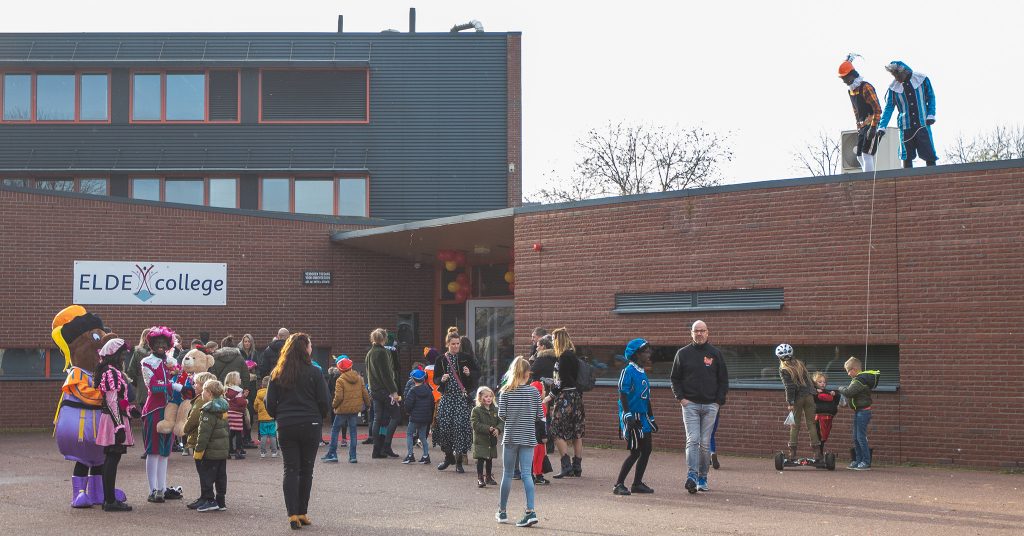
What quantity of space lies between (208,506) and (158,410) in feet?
4.52

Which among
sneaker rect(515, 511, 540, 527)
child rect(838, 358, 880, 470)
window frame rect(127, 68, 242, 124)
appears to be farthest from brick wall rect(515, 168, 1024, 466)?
window frame rect(127, 68, 242, 124)

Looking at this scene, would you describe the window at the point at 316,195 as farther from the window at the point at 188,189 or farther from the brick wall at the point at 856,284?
the brick wall at the point at 856,284

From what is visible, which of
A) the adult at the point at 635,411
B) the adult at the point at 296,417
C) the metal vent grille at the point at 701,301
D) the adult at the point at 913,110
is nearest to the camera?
the adult at the point at 296,417

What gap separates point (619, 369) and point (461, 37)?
1779 cm

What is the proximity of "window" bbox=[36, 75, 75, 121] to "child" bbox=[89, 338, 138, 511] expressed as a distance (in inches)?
910

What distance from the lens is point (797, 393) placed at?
14.2 m

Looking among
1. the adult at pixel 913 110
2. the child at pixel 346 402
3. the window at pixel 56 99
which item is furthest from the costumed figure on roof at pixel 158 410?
the window at pixel 56 99

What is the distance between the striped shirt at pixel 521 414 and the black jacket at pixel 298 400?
1.62 metres

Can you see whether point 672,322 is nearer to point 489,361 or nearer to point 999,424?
point 999,424

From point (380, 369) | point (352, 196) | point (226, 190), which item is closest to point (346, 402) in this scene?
point (380, 369)

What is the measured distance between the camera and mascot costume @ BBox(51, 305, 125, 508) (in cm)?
1055

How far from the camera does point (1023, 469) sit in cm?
1380

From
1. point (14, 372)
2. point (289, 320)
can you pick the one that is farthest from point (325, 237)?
point (14, 372)

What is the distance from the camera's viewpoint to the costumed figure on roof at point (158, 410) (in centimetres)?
1124
